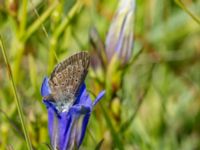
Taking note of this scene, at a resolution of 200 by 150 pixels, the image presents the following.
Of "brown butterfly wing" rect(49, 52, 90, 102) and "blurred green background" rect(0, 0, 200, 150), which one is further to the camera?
"blurred green background" rect(0, 0, 200, 150)

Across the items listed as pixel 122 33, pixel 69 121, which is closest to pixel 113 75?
pixel 122 33

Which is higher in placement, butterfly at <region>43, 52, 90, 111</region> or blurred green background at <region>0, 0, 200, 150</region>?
butterfly at <region>43, 52, 90, 111</region>

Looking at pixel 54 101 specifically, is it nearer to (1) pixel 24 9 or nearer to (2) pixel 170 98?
(1) pixel 24 9

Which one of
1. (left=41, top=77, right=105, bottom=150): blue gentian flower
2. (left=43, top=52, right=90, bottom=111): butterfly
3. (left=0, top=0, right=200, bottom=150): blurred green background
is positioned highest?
(left=43, top=52, right=90, bottom=111): butterfly

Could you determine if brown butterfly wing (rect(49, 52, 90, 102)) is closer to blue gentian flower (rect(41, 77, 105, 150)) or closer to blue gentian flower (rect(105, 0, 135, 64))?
blue gentian flower (rect(41, 77, 105, 150))

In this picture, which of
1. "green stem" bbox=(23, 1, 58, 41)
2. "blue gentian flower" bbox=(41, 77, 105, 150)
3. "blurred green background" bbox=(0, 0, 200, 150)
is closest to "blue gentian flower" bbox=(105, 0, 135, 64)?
"blurred green background" bbox=(0, 0, 200, 150)

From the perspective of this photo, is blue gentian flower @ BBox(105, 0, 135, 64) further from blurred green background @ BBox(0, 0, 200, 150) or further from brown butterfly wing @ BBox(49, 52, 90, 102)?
brown butterfly wing @ BBox(49, 52, 90, 102)
